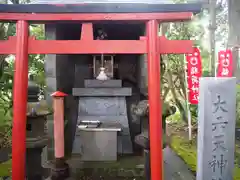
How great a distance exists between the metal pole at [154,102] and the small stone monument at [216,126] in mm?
693

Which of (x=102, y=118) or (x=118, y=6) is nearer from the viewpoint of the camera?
(x=118, y=6)

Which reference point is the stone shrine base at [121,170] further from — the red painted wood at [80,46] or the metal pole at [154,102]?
the red painted wood at [80,46]

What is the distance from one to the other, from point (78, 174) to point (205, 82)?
3.97m

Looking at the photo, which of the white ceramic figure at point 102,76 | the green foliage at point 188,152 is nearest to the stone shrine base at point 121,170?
the green foliage at point 188,152

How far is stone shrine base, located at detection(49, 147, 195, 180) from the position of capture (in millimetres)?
6133

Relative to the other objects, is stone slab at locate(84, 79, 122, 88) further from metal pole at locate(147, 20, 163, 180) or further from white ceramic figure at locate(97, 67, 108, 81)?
metal pole at locate(147, 20, 163, 180)

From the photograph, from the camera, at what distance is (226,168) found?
4156 millimetres

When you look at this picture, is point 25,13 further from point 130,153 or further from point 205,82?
point 130,153

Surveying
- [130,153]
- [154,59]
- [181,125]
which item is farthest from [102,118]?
[181,125]

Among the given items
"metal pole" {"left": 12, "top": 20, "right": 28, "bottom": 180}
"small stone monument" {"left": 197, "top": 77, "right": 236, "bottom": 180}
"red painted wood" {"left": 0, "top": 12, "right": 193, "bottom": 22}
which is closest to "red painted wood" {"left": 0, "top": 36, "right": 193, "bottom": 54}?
"metal pole" {"left": 12, "top": 20, "right": 28, "bottom": 180}

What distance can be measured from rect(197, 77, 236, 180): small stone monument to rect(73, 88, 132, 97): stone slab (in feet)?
12.8

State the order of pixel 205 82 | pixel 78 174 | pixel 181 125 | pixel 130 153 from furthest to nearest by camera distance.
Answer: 1. pixel 181 125
2. pixel 130 153
3. pixel 78 174
4. pixel 205 82

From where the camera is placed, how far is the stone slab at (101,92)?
7855 millimetres

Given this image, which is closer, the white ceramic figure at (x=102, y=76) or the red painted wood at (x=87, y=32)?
the red painted wood at (x=87, y=32)
